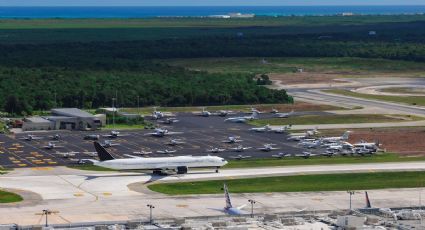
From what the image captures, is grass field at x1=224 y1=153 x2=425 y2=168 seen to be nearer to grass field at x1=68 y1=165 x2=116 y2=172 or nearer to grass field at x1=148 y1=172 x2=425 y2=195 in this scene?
grass field at x1=148 y1=172 x2=425 y2=195

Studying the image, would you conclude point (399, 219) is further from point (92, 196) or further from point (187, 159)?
point (187, 159)

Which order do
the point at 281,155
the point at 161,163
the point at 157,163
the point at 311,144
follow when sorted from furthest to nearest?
the point at 311,144 → the point at 281,155 → the point at 161,163 → the point at 157,163

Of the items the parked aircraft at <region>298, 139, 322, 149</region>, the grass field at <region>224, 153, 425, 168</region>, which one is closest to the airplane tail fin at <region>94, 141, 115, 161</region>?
the grass field at <region>224, 153, 425, 168</region>

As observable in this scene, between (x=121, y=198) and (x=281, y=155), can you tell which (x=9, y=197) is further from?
(x=281, y=155)

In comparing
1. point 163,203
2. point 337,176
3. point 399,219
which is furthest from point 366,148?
point 399,219

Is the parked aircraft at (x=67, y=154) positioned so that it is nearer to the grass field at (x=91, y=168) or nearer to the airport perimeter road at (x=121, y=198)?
the grass field at (x=91, y=168)

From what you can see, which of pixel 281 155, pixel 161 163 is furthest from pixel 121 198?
pixel 281 155

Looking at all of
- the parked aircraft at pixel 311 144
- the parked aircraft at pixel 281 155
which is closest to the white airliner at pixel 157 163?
the parked aircraft at pixel 281 155
